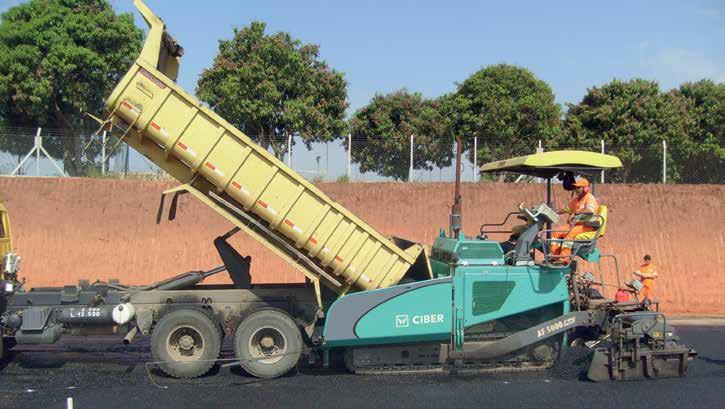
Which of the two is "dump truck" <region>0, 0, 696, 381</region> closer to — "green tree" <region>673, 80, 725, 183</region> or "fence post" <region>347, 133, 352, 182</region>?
"fence post" <region>347, 133, 352, 182</region>

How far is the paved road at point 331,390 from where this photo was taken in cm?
745

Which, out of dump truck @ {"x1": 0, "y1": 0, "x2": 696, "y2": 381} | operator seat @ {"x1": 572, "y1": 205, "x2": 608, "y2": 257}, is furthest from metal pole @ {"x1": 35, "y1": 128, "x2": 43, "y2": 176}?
operator seat @ {"x1": 572, "y1": 205, "x2": 608, "y2": 257}

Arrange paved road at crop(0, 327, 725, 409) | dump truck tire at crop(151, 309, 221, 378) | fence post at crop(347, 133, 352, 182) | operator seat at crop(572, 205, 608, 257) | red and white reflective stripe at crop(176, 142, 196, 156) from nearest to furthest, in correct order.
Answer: paved road at crop(0, 327, 725, 409) < red and white reflective stripe at crop(176, 142, 196, 156) < dump truck tire at crop(151, 309, 221, 378) < operator seat at crop(572, 205, 608, 257) < fence post at crop(347, 133, 352, 182)

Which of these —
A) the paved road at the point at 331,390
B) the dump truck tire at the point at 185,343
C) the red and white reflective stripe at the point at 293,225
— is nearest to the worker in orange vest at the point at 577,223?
the paved road at the point at 331,390

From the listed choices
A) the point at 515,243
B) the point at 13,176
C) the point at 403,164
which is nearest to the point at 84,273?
the point at 13,176

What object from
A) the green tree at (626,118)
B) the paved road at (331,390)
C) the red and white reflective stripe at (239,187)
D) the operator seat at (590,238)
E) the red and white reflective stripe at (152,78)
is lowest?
the paved road at (331,390)

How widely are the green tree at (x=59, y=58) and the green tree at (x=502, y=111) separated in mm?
11833

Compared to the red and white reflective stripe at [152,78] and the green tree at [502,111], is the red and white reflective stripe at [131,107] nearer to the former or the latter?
the red and white reflective stripe at [152,78]

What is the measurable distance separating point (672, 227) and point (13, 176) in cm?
1744

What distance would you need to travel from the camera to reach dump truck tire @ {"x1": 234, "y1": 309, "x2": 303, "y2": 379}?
8.50 m

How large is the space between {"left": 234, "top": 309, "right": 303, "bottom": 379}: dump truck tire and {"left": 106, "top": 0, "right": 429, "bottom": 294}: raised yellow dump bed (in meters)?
0.73

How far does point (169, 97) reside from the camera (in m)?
8.30

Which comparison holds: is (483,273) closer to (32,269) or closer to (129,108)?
(129,108)

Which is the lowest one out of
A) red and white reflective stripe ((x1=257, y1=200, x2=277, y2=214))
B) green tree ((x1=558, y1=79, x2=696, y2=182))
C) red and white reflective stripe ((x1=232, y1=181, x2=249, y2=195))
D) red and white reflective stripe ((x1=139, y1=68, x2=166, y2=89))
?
red and white reflective stripe ((x1=257, y1=200, x2=277, y2=214))
